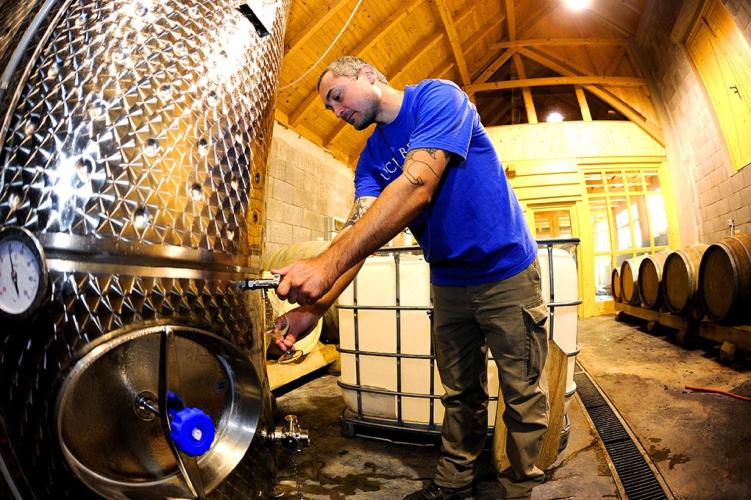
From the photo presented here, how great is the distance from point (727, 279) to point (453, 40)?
5.70 m

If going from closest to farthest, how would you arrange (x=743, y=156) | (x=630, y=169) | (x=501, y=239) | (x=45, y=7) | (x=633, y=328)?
1. (x=45, y=7)
2. (x=501, y=239)
3. (x=743, y=156)
4. (x=633, y=328)
5. (x=630, y=169)

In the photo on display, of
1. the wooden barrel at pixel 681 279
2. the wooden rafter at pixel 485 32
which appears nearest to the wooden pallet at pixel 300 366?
the wooden barrel at pixel 681 279

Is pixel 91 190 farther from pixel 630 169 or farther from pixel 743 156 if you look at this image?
pixel 630 169

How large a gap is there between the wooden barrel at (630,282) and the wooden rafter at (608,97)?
3441mm

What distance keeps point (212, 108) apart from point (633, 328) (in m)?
6.81

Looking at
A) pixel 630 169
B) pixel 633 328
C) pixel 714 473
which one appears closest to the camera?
pixel 714 473

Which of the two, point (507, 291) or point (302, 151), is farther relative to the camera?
point (302, 151)

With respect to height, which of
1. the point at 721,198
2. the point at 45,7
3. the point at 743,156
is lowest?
the point at 45,7

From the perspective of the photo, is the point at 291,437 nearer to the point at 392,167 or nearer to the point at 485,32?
the point at 392,167

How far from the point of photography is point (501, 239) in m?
1.41

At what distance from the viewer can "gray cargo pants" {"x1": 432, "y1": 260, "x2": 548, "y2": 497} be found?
1426 mm

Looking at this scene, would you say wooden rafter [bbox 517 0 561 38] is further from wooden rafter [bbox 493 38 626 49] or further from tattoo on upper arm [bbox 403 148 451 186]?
tattoo on upper arm [bbox 403 148 451 186]

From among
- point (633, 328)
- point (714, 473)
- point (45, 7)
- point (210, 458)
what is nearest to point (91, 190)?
point (45, 7)

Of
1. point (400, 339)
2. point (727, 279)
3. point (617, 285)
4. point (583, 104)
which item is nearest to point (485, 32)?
point (583, 104)
